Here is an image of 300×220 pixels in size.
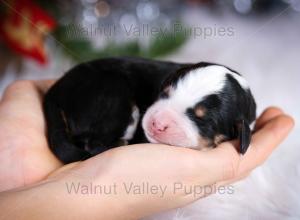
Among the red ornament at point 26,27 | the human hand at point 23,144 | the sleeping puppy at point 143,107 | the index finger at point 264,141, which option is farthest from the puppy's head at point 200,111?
the red ornament at point 26,27

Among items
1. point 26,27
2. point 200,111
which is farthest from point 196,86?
point 26,27

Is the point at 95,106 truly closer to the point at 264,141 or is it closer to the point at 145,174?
the point at 145,174

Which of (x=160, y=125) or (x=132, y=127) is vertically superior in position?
(x=160, y=125)

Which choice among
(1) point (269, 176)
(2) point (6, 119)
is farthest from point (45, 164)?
(1) point (269, 176)

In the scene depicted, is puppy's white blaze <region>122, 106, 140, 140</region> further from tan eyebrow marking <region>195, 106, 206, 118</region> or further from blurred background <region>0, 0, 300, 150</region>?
blurred background <region>0, 0, 300, 150</region>

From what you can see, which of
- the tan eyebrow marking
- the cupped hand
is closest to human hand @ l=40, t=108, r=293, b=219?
the cupped hand

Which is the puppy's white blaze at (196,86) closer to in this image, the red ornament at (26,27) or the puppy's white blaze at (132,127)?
the puppy's white blaze at (132,127)
